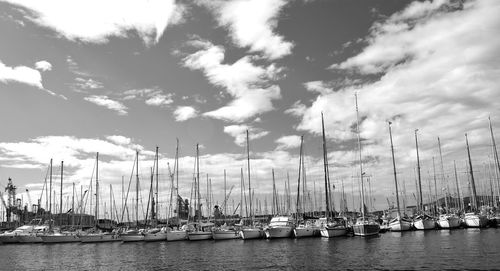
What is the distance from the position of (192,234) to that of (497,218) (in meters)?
69.5

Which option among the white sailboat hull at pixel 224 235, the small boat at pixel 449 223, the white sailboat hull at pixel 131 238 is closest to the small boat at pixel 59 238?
the white sailboat hull at pixel 131 238

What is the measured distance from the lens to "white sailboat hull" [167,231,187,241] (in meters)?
88.9

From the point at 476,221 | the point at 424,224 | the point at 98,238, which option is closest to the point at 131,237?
the point at 98,238

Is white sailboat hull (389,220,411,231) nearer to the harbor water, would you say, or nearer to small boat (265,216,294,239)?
small boat (265,216,294,239)

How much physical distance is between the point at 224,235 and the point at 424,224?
44.8 meters

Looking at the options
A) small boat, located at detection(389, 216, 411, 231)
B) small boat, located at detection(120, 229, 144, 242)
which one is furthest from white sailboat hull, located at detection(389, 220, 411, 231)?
small boat, located at detection(120, 229, 144, 242)

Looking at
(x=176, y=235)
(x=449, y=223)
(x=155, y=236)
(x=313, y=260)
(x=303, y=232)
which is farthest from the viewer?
(x=449, y=223)

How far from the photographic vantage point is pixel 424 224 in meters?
91.6

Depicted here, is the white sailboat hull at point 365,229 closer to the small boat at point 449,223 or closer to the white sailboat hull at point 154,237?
the small boat at point 449,223

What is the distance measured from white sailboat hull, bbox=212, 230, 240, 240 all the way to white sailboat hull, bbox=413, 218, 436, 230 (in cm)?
4063

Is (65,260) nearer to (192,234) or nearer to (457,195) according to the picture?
(192,234)

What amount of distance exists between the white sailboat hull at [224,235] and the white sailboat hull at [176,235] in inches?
286

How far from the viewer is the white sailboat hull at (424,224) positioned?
9156cm

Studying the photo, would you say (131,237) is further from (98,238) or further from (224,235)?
(224,235)
